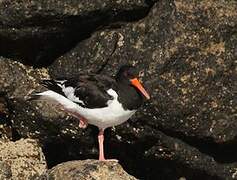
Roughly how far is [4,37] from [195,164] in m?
3.24

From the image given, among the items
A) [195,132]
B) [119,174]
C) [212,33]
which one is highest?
[212,33]

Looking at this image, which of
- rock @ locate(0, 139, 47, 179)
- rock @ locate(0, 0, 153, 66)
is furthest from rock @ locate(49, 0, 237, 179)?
rock @ locate(0, 139, 47, 179)

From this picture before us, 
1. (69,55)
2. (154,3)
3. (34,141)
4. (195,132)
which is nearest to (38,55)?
(69,55)

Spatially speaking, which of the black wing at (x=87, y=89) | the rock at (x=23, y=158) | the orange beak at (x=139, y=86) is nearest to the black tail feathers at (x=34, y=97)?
the black wing at (x=87, y=89)

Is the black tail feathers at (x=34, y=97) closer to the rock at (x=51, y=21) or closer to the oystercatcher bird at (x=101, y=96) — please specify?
the oystercatcher bird at (x=101, y=96)

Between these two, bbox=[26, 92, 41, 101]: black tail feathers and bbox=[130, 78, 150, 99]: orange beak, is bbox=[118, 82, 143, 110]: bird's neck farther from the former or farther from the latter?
bbox=[26, 92, 41, 101]: black tail feathers

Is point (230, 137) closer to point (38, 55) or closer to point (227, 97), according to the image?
point (227, 97)

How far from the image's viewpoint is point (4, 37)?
9.63 meters

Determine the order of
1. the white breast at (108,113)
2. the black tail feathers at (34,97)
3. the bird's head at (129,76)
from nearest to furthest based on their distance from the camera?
the white breast at (108,113) → the bird's head at (129,76) → the black tail feathers at (34,97)

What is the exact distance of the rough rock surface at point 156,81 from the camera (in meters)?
9.30

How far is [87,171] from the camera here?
26.7 ft

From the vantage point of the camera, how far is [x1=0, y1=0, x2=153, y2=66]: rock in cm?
936

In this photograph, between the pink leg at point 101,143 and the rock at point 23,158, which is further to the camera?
the rock at point 23,158

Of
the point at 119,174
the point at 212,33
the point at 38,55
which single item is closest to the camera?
the point at 119,174
